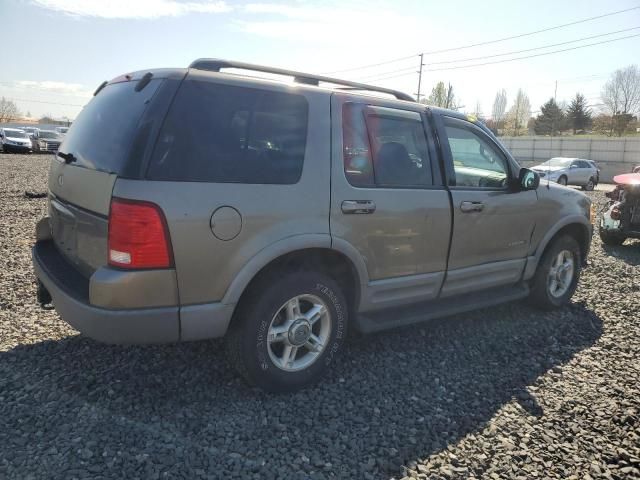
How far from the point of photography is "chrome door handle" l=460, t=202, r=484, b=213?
12.4ft

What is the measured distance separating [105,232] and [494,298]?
3.23m

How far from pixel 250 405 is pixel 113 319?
1008mm

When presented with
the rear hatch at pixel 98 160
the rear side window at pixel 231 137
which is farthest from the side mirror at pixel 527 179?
the rear hatch at pixel 98 160

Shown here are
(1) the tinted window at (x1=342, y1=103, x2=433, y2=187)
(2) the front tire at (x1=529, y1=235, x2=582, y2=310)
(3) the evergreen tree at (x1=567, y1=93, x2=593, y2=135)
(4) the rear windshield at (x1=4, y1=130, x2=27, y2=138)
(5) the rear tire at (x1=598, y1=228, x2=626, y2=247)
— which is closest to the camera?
(1) the tinted window at (x1=342, y1=103, x2=433, y2=187)

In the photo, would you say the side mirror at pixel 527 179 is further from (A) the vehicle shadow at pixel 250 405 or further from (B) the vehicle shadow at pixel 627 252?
(B) the vehicle shadow at pixel 627 252

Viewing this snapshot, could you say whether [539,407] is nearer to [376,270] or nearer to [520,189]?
[376,270]

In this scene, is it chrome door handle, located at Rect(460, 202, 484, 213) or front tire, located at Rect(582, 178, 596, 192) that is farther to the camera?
front tire, located at Rect(582, 178, 596, 192)

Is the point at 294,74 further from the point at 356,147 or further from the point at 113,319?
the point at 113,319

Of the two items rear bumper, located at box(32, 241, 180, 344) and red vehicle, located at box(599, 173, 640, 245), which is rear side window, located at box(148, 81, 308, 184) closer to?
rear bumper, located at box(32, 241, 180, 344)

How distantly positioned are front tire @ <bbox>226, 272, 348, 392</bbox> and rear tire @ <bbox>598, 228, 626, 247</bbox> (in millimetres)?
7069

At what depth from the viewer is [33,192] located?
11852 millimetres

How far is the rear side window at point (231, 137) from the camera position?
2611 mm

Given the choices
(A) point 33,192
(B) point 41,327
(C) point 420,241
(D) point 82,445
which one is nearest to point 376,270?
(C) point 420,241

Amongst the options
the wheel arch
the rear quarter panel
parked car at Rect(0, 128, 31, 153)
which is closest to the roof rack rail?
the rear quarter panel
